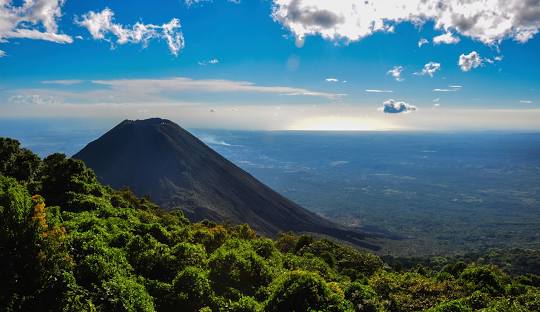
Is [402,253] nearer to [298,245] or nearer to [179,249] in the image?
[298,245]

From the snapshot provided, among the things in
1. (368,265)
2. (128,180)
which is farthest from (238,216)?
(368,265)

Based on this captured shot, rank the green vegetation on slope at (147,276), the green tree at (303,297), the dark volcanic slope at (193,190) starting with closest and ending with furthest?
the green vegetation on slope at (147,276) → the green tree at (303,297) → the dark volcanic slope at (193,190)

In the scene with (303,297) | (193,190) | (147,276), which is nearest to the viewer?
(303,297)

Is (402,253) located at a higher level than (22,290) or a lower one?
lower

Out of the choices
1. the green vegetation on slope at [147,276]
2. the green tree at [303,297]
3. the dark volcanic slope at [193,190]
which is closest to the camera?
the green vegetation on slope at [147,276]

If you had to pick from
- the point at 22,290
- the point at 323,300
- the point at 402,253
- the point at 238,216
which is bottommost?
the point at 402,253

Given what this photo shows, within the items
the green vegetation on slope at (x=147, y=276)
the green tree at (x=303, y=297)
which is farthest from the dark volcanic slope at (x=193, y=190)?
the green tree at (x=303, y=297)

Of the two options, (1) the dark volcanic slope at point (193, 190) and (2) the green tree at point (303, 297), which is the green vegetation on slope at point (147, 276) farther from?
(1) the dark volcanic slope at point (193, 190)

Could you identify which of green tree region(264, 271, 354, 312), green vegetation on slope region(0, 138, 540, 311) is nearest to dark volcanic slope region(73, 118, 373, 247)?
green vegetation on slope region(0, 138, 540, 311)

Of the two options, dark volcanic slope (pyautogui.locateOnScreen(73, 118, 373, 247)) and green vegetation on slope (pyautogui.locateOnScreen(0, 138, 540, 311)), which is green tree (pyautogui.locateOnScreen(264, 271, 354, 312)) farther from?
dark volcanic slope (pyautogui.locateOnScreen(73, 118, 373, 247))

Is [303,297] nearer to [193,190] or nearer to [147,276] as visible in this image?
[147,276]

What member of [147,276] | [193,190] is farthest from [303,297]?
[193,190]
